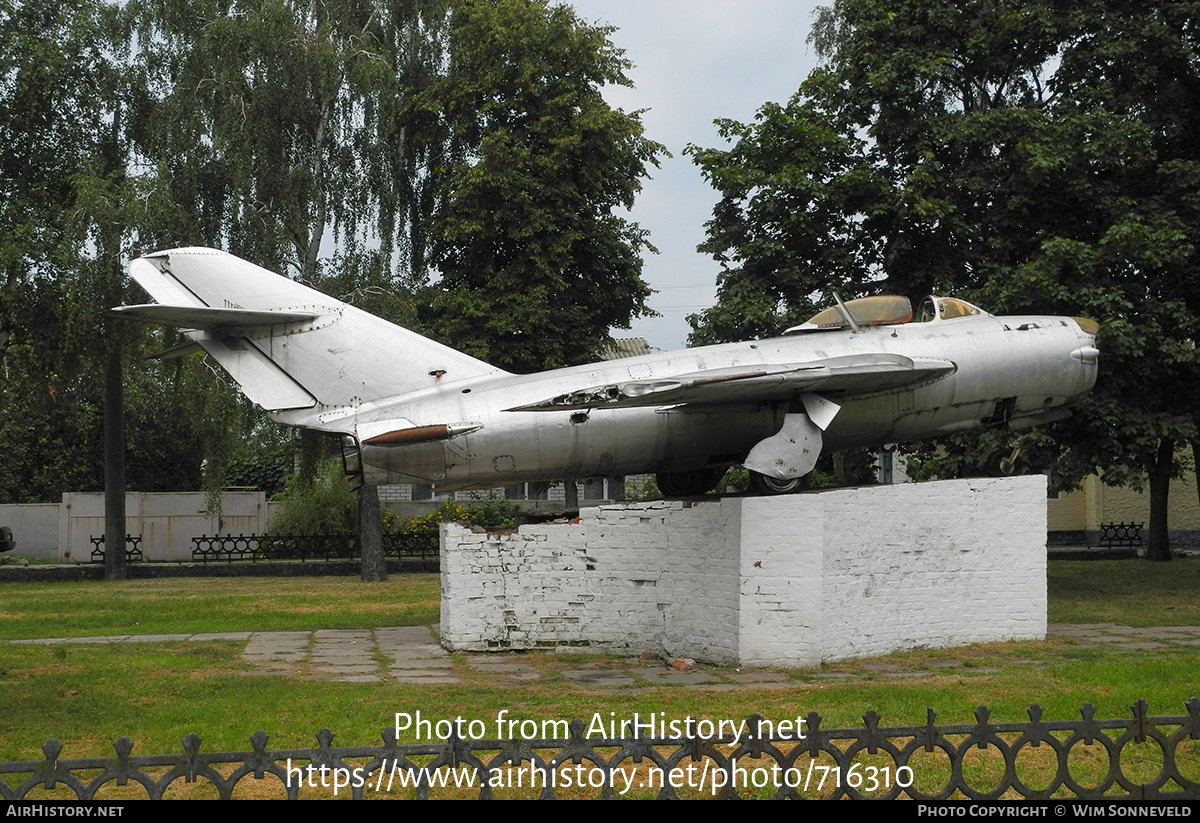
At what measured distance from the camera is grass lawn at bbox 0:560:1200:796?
10.0 meters

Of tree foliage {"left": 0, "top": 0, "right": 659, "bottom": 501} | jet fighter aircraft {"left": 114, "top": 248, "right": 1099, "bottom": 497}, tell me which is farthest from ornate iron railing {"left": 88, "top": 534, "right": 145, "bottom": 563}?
jet fighter aircraft {"left": 114, "top": 248, "right": 1099, "bottom": 497}

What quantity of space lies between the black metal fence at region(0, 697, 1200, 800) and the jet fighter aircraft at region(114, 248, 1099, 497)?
534 cm

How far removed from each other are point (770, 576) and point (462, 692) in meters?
3.93

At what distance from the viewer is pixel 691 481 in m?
16.4

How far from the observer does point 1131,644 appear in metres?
14.5

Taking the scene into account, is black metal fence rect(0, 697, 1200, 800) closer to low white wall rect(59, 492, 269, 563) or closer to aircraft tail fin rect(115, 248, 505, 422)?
aircraft tail fin rect(115, 248, 505, 422)

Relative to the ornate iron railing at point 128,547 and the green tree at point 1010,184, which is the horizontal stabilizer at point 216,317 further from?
the ornate iron railing at point 128,547

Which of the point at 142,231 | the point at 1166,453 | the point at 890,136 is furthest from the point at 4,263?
the point at 1166,453

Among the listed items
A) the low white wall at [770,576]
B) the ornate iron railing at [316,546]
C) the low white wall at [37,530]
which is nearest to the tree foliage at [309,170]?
the ornate iron railing at [316,546]

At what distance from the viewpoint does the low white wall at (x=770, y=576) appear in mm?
13258

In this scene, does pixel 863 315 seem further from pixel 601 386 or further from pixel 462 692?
pixel 462 692

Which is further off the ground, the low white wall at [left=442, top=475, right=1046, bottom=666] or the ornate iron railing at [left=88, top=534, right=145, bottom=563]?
the low white wall at [left=442, top=475, right=1046, bottom=666]

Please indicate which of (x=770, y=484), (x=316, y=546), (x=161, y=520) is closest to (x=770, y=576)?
(x=770, y=484)
